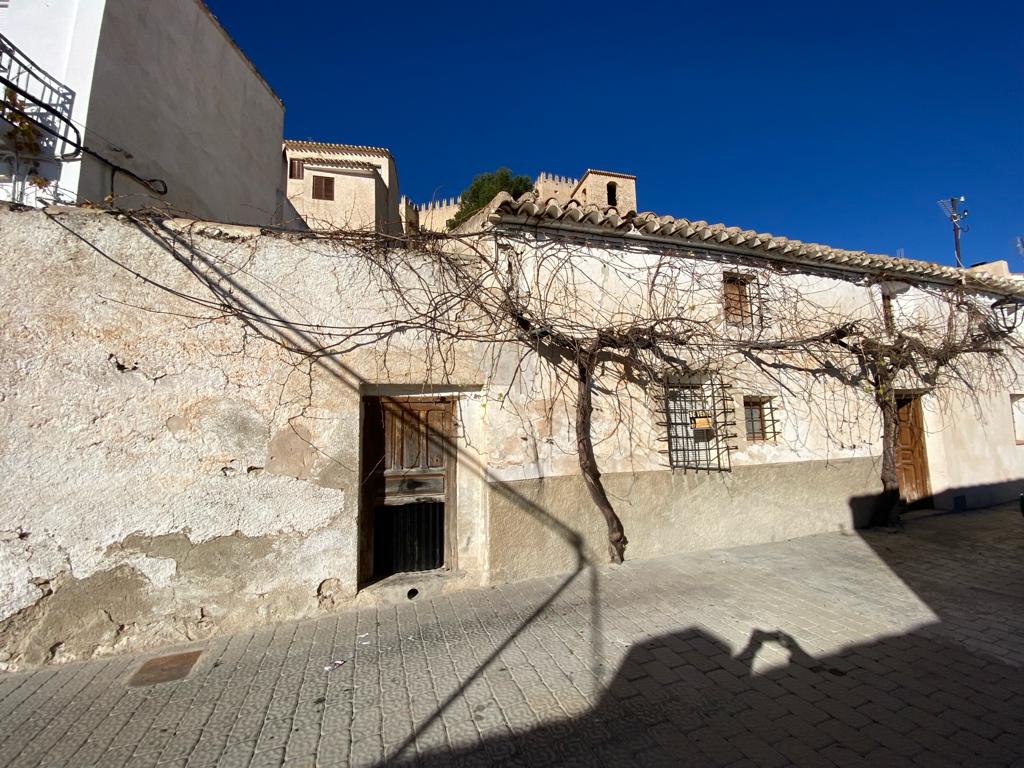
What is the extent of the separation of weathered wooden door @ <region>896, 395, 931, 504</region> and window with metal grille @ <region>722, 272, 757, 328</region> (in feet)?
12.3

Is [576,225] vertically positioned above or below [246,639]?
above

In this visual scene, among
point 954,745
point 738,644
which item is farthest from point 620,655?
point 954,745

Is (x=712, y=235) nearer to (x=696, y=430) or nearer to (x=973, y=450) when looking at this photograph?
(x=696, y=430)

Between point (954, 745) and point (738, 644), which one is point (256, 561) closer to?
point (738, 644)

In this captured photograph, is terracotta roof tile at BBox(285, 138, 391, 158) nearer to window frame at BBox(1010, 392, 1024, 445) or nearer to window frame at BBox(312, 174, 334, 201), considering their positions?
window frame at BBox(312, 174, 334, 201)

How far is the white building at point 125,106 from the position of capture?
4719mm

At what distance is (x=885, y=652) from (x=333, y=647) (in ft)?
13.9

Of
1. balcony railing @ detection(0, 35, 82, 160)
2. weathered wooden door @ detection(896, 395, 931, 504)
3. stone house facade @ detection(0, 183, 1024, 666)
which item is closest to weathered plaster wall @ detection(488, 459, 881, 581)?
stone house facade @ detection(0, 183, 1024, 666)

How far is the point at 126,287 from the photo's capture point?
376cm

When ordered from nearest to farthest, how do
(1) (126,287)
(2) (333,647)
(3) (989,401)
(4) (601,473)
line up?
(2) (333,647) → (1) (126,287) → (4) (601,473) → (3) (989,401)

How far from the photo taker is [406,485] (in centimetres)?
462

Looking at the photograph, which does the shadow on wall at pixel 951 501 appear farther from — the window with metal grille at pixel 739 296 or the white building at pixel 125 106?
the white building at pixel 125 106

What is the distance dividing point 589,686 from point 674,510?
3.01 metres

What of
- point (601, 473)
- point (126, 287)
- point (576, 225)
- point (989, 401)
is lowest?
point (601, 473)
